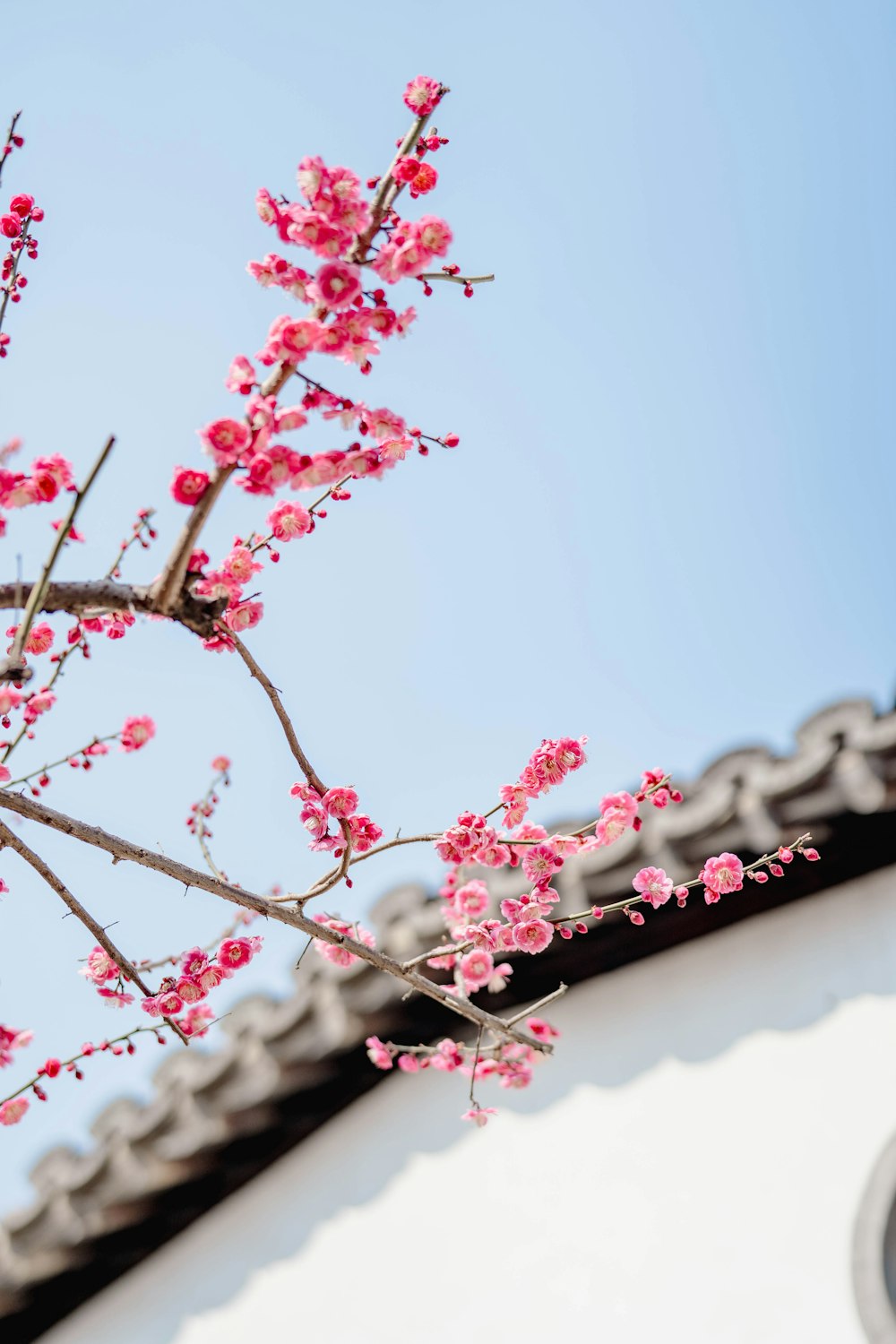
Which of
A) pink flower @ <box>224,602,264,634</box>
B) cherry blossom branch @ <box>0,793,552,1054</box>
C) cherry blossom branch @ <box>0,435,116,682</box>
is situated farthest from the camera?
pink flower @ <box>224,602,264,634</box>

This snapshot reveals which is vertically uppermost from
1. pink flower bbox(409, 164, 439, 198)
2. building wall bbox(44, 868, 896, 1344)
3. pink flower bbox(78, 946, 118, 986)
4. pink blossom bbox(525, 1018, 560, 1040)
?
pink flower bbox(409, 164, 439, 198)

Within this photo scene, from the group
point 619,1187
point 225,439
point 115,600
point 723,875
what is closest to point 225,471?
point 225,439

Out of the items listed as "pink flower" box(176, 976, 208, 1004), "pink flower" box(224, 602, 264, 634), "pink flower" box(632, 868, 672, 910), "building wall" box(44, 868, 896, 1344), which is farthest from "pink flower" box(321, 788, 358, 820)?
"building wall" box(44, 868, 896, 1344)

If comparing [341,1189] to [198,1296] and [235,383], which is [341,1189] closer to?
[198,1296]

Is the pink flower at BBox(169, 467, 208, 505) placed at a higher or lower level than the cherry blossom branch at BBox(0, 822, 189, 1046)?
higher

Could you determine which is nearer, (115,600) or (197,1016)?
(115,600)

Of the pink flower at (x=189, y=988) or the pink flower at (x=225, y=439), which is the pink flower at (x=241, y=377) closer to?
the pink flower at (x=225, y=439)

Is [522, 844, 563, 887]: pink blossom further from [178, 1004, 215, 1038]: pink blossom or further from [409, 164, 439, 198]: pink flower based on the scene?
[409, 164, 439, 198]: pink flower

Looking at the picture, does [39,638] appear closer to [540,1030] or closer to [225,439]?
[225,439]

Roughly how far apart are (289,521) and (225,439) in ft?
2.27

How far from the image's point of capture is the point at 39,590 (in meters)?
2.19

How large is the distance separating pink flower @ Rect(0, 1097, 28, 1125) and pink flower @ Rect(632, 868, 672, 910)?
185cm

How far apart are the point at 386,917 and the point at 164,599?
95.0 inches

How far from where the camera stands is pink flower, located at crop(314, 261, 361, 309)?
2391 mm
